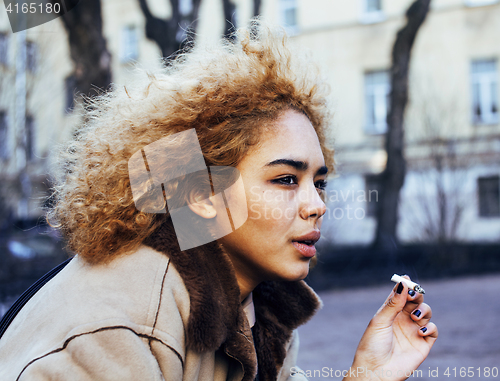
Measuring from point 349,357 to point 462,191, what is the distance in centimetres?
744

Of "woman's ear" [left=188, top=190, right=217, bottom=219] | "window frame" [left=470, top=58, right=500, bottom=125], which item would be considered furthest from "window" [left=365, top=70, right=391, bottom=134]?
"woman's ear" [left=188, top=190, right=217, bottom=219]

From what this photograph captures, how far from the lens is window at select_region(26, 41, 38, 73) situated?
1033 centimetres

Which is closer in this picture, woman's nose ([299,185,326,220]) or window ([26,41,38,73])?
woman's nose ([299,185,326,220])

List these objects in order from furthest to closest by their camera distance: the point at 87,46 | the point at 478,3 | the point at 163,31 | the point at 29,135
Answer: the point at 478,3 → the point at 29,135 → the point at 163,31 → the point at 87,46

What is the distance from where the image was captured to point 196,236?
61.9 inches

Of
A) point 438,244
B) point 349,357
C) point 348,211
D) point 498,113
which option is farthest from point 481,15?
point 349,357

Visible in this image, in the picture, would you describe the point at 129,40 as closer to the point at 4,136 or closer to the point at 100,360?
the point at 4,136

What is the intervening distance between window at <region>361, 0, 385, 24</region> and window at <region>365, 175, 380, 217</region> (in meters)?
5.41

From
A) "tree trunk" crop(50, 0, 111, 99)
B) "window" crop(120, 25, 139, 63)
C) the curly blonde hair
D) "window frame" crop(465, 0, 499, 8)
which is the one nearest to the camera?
the curly blonde hair

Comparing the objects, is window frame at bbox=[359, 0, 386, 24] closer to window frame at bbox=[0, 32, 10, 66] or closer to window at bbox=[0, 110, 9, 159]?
window frame at bbox=[0, 32, 10, 66]

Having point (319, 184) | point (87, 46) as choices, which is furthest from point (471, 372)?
point (87, 46)

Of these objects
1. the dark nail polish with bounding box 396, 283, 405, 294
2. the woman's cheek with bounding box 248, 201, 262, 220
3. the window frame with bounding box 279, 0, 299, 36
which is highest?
Result: the window frame with bounding box 279, 0, 299, 36

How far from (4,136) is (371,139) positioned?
10868 mm

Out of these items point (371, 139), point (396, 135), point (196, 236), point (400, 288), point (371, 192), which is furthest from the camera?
point (371, 139)
